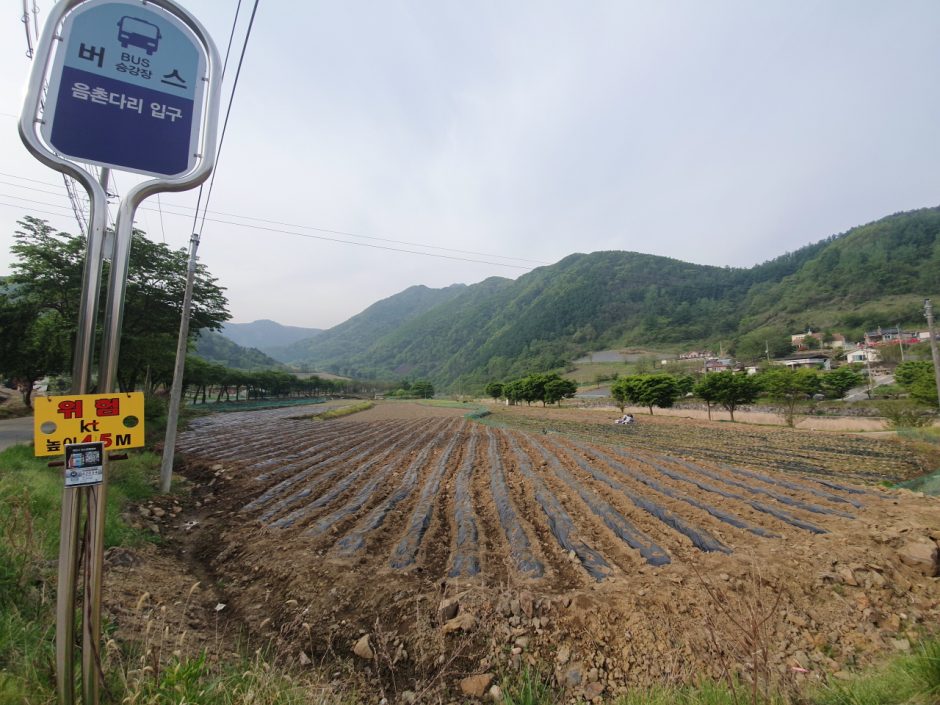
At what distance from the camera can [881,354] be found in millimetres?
71625

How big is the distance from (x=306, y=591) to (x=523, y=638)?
100 inches

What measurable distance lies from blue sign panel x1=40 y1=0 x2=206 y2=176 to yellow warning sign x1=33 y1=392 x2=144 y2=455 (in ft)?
3.67

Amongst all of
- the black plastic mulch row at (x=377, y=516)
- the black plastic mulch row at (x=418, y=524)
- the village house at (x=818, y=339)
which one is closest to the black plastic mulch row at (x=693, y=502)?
the black plastic mulch row at (x=418, y=524)

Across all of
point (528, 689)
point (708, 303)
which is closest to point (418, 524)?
point (528, 689)

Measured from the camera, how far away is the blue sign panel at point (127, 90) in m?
1.76

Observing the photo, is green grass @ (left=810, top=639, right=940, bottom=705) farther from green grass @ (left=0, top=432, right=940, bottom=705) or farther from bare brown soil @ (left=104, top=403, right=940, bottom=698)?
bare brown soil @ (left=104, top=403, right=940, bottom=698)

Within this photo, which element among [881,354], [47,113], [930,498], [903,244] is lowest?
[930,498]

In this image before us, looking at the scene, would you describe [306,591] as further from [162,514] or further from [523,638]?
[162,514]

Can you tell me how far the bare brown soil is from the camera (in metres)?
3.43

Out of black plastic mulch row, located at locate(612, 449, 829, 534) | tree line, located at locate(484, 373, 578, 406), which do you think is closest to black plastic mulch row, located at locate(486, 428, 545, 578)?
black plastic mulch row, located at locate(612, 449, 829, 534)

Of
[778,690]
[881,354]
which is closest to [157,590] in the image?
[778,690]

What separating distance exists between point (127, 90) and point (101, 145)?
0.33 meters

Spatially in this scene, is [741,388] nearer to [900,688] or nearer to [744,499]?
[744,499]

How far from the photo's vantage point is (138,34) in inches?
76.8
